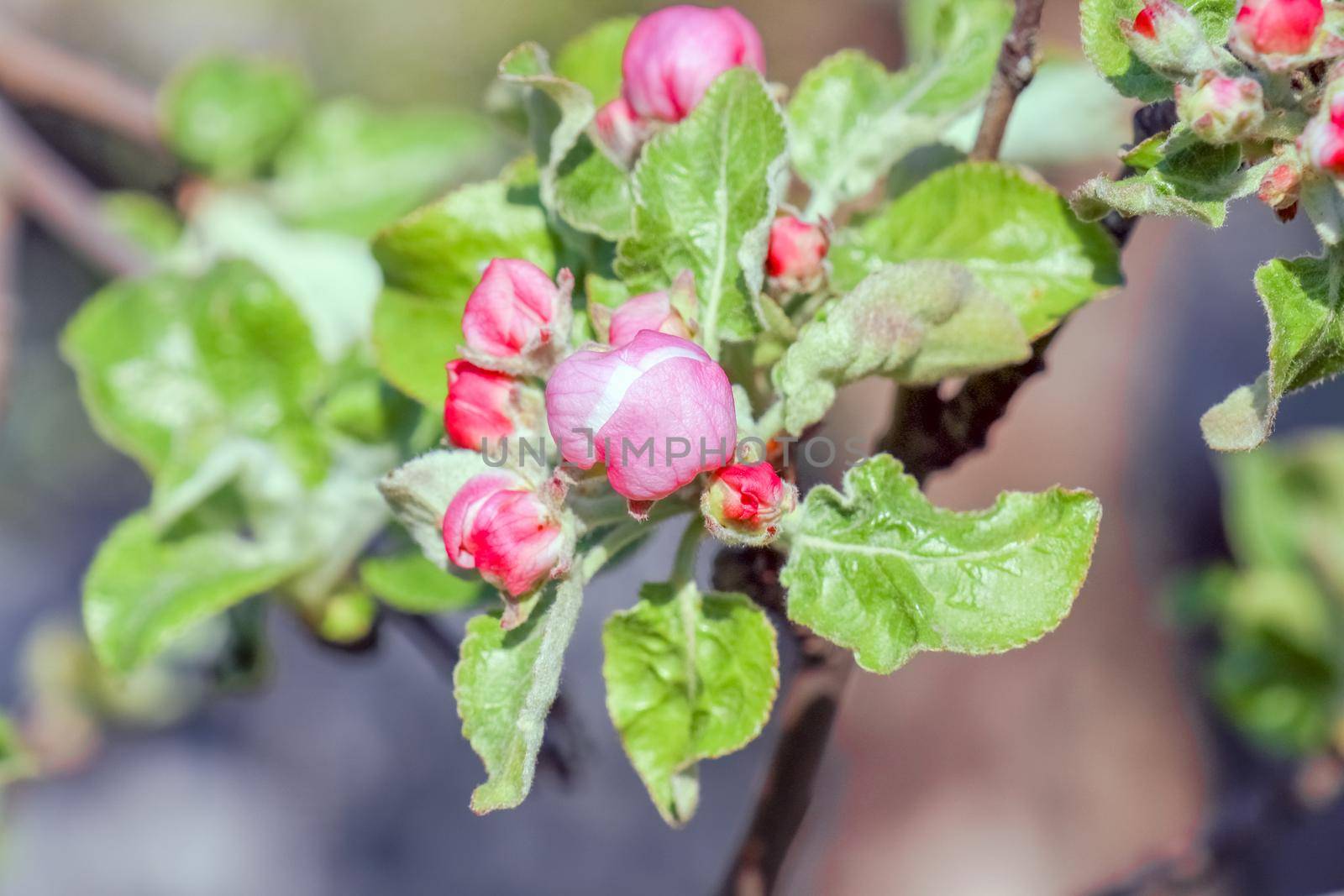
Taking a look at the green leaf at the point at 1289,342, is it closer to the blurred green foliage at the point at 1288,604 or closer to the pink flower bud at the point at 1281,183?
the pink flower bud at the point at 1281,183

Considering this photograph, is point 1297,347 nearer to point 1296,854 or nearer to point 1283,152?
point 1283,152

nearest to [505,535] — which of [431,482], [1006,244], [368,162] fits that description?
[431,482]

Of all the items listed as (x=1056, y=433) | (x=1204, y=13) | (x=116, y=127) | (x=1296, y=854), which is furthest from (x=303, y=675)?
(x=1204, y=13)

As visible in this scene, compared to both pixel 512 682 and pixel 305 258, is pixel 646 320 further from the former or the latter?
pixel 305 258

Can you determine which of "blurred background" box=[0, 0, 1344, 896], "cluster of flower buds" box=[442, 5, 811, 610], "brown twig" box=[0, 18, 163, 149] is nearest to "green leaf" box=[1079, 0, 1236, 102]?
"cluster of flower buds" box=[442, 5, 811, 610]

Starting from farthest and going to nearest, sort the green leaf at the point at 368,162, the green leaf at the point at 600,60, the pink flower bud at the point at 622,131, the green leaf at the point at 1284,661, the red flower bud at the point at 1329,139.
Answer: the green leaf at the point at 1284,661, the green leaf at the point at 368,162, the green leaf at the point at 600,60, the pink flower bud at the point at 622,131, the red flower bud at the point at 1329,139

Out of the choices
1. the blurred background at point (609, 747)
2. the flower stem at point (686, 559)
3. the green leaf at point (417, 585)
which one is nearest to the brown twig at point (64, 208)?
the green leaf at point (417, 585)
